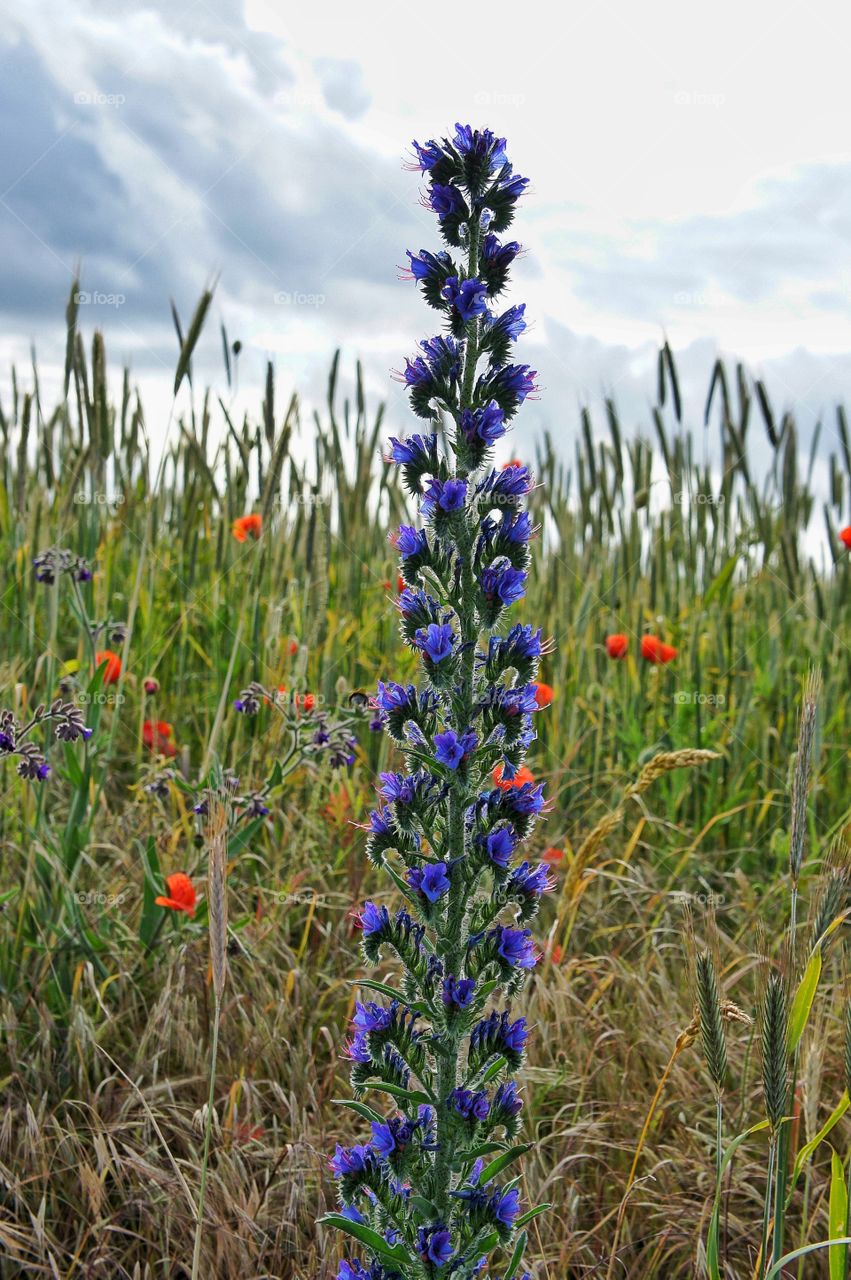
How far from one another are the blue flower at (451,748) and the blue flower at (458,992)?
32 centimetres

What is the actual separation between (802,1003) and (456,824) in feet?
2.43

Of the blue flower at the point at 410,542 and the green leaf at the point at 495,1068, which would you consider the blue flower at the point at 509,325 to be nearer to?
the blue flower at the point at 410,542

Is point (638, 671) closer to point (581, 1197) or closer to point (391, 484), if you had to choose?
point (391, 484)

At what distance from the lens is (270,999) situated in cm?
314

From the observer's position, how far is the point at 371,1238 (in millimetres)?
1546

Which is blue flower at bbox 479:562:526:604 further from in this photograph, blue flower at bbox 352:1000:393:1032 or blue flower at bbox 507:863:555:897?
blue flower at bbox 352:1000:393:1032

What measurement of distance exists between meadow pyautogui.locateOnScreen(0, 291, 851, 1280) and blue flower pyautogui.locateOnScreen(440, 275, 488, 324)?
90 centimetres

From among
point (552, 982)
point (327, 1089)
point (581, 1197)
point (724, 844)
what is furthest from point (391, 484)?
point (581, 1197)

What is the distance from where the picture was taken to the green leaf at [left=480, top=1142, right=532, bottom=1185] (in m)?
1.51

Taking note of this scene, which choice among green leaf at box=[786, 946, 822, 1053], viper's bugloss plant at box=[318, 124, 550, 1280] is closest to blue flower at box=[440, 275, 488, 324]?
viper's bugloss plant at box=[318, 124, 550, 1280]

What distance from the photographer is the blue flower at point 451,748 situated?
1.57 meters

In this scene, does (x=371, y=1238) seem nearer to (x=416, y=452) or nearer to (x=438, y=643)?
(x=438, y=643)

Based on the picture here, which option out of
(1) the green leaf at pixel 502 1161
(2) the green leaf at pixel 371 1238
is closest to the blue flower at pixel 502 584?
(1) the green leaf at pixel 502 1161

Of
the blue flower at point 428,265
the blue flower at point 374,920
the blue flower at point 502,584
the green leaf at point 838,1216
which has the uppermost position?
the blue flower at point 428,265
